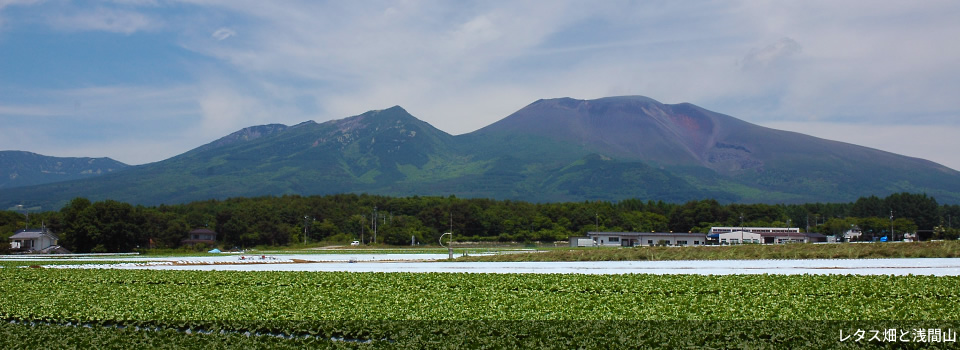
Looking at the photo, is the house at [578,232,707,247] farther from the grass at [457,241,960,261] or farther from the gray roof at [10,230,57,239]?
the gray roof at [10,230,57,239]

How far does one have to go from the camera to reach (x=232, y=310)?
19734mm

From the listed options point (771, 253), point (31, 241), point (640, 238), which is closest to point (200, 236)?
point (31, 241)

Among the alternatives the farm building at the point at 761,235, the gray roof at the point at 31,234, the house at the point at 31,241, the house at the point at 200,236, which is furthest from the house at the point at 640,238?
the gray roof at the point at 31,234

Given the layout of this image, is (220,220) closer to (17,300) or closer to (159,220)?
(159,220)

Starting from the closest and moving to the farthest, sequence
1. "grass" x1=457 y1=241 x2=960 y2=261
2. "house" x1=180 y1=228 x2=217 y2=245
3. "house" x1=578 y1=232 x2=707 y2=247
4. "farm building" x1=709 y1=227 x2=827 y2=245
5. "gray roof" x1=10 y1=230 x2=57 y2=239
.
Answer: "grass" x1=457 y1=241 x2=960 y2=261
"gray roof" x1=10 y1=230 x2=57 y2=239
"farm building" x1=709 y1=227 x2=827 y2=245
"house" x1=578 y1=232 x2=707 y2=247
"house" x1=180 y1=228 x2=217 y2=245

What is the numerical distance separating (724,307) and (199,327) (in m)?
12.5

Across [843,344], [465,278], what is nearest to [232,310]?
[465,278]

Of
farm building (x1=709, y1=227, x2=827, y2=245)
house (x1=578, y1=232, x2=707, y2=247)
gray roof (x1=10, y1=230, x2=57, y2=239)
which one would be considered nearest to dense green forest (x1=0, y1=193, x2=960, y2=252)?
gray roof (x1=10, y1=230, x2=57, y2=239)

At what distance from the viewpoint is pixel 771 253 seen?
44.3 m

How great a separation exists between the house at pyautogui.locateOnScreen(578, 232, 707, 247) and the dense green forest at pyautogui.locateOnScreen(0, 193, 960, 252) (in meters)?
10.8

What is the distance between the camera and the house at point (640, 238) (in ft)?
334

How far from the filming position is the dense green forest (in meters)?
86.4

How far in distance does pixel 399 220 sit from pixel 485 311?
10453 cm

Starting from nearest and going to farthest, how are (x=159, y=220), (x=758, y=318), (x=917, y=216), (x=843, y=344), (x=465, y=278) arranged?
(x=843, y=344) < (x=758, y=318) < (x=465, y=278) < (x=159, y=220) < (x=917, y=216)
